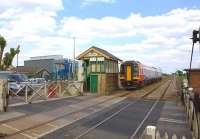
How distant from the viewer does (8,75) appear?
102ft

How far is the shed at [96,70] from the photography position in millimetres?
36000

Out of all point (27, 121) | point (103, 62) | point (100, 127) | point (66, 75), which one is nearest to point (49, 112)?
point (27, 121)

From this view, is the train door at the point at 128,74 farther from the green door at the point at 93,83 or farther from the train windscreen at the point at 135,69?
the green door at the point at 93,83

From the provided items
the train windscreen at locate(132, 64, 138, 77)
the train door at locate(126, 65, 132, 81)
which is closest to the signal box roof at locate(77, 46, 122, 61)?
the train windscreen at locate(132, 64, 138, 77)

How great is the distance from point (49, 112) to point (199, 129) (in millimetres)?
10694

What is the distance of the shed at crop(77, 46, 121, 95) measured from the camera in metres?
36.0

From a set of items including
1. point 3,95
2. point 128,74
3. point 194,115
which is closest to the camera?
point 194,115

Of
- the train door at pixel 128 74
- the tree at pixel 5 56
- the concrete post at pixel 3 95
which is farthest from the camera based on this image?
the tree at pixel 5 56

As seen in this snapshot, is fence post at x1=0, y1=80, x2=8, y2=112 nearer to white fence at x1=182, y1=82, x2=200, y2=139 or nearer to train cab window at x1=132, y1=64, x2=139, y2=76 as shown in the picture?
white fence at x1=182, y1=82, x2=200, y2=139

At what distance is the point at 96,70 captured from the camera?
122 feet

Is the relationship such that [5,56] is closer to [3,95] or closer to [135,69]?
[135,69]

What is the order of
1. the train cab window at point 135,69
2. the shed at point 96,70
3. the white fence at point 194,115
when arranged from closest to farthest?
the white fence at point 194,115
the shed at point 96,70
the train cab window at point 135,69

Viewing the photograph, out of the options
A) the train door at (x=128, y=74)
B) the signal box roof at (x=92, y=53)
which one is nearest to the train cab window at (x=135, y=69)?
the train door at (x=128, y=74)

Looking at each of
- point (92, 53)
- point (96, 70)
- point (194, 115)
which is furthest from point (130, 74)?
point (194, 115)
